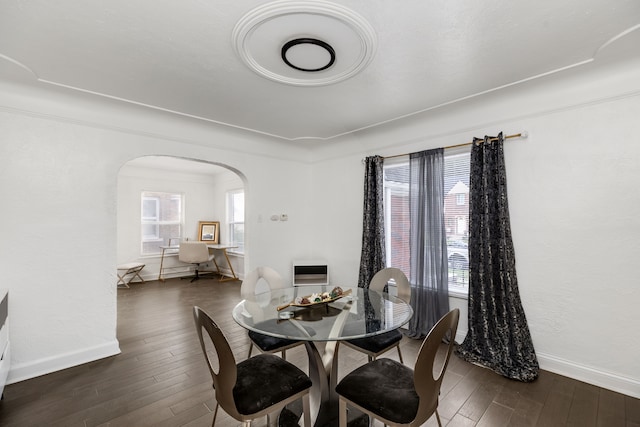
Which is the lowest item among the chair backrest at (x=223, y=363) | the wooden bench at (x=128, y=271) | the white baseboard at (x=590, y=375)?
the white baseboard at (x=590, y=375)

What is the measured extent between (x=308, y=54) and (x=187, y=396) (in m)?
2.81

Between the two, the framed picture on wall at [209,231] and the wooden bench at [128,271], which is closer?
the wooden bench at [128,271]

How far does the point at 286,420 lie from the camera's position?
6.56 ft

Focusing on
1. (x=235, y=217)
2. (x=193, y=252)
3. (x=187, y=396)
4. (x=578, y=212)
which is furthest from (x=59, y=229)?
(x=578, y=212)

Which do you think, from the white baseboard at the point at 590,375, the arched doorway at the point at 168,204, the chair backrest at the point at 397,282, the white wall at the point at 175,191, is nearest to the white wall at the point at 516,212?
the white baseboard at the point at 590,375

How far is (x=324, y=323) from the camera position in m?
1.87

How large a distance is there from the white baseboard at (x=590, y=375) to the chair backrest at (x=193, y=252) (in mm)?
5979

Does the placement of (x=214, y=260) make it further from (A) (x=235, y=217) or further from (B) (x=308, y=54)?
(B) (x=308, y=54)

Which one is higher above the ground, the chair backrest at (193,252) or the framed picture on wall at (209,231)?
the framed picture on wall at (209,231)

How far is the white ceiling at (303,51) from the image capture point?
64.6 inches

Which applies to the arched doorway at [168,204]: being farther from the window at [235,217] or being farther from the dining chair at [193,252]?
the dining chair at [193,252]

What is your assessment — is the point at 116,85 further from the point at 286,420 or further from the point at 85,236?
the point at 286,420

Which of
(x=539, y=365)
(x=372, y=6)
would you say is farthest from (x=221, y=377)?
(x=539, y=365)

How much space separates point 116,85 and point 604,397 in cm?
486
